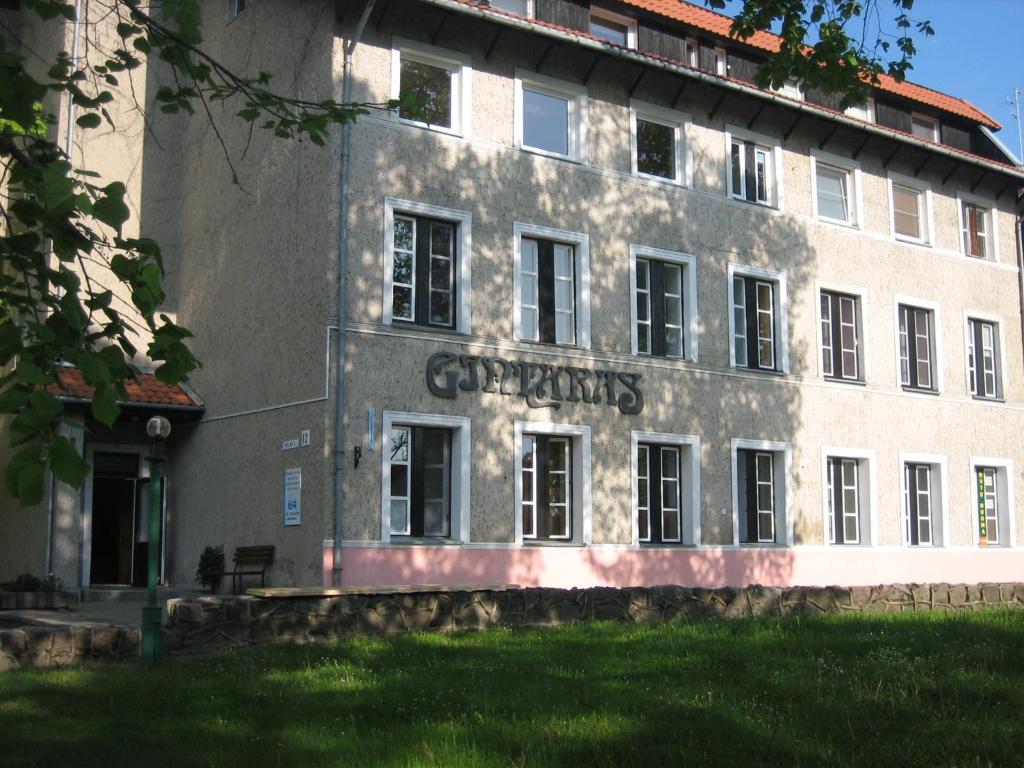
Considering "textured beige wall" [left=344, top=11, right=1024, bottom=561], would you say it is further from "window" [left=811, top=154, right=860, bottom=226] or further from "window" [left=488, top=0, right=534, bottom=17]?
"window" [left=488, top=0, right=534, bottom=17]

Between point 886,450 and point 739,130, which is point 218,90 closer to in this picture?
point 739,130

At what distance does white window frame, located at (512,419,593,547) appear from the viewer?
2031cm

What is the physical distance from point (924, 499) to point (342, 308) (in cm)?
1421

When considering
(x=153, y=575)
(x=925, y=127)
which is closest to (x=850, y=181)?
(x=925, y=127)

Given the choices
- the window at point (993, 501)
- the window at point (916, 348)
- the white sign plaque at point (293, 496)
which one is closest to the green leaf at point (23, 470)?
the white sign plaque at point (293, 496)

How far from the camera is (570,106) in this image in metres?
22.1

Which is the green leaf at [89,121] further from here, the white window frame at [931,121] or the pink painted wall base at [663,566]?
the white window frame at [931,121]

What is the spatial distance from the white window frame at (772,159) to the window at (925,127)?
532 centimetres

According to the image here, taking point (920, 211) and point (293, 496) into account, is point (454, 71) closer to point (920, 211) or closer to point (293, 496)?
point (293, 496)

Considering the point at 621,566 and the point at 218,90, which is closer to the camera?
the point at 218,90

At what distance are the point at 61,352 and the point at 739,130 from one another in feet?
66.4

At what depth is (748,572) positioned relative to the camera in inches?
909

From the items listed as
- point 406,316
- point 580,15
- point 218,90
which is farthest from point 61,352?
point 580,15

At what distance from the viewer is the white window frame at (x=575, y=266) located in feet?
68.0
